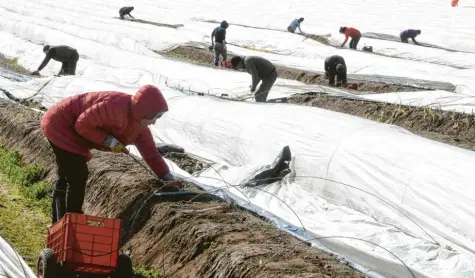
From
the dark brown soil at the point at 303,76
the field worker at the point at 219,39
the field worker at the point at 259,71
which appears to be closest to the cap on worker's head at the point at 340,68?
the dark brown soil at the point at 303,76

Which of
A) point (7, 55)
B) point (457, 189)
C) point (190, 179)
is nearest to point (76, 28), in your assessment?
point (7, 55)

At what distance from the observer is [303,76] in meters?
20.0

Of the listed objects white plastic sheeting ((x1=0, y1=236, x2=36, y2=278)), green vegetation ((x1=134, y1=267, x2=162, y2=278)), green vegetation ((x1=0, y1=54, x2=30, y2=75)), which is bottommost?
green vegetation ((x1=0, y1=54, x2=30, y2=75))

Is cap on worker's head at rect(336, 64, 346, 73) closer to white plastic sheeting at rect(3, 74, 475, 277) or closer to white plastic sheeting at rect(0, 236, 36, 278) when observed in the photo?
white plastic sheeting at rect(3, 74, 475, 277)

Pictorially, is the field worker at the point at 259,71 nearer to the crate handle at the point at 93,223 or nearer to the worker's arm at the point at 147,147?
the worker's arm at the point at 147,147

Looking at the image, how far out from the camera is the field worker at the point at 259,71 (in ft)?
45.3

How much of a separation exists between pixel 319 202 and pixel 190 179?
1.60m

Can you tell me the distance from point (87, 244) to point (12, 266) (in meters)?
0.89

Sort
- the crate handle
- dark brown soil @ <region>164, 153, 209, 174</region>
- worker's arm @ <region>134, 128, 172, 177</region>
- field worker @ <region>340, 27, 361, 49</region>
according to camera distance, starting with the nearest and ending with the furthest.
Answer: the crate handle
worker's arm @ <region>134, 128, 172, 177</region>
dark brown soil @ <region>164, 153, 209, 174</region>
field worker @ <region>340, 27, 361, 49</region>

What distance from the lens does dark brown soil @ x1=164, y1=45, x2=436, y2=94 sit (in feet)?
55.1

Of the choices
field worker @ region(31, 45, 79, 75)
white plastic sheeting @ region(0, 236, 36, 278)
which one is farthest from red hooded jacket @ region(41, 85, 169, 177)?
field worker @ region(31, 45, 79, 75)

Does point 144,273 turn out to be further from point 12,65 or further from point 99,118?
point 12,65

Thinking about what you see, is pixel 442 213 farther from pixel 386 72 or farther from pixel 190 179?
pixel 386 72

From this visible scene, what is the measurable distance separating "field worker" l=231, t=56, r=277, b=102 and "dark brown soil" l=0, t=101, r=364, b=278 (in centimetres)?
553
